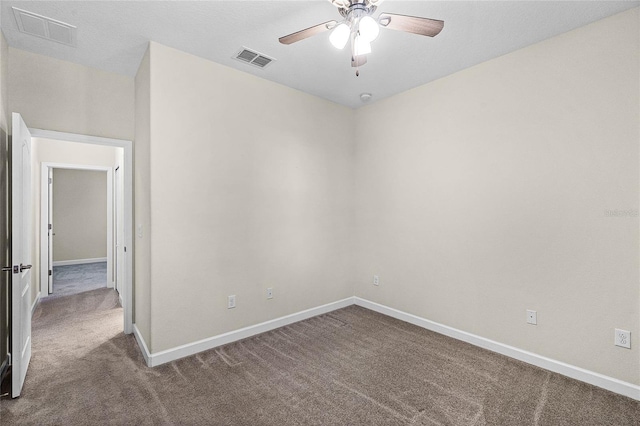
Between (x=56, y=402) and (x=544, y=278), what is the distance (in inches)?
150

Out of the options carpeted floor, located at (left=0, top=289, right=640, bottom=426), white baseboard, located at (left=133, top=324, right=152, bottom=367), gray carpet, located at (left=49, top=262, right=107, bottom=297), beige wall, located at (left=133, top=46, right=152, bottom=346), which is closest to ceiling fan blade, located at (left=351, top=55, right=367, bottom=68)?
beige wall, located at (left=133, top=46, right=152, bottom=346)

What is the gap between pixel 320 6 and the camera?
6.99ft

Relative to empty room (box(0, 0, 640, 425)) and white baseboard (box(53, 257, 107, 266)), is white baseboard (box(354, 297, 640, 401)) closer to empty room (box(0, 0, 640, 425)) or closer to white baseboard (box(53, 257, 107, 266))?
empty room (box(0, 0, 640, 425))

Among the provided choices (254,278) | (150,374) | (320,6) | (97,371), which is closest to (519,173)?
(320,6)

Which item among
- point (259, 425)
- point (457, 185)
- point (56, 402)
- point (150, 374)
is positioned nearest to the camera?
point (259, 425)

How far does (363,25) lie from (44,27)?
7.95ft

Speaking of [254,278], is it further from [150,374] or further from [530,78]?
[530,78]

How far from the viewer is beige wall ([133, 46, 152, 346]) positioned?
8.88 ft

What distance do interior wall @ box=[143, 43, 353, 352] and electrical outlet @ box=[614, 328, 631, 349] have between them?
269 centimetres

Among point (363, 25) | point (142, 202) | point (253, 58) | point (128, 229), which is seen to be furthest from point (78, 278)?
point (363, 25)

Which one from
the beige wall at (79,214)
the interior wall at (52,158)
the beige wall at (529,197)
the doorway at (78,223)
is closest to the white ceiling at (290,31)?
the beige wall at (529,197)

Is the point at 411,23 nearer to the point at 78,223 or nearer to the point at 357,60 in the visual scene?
the point at 357,60

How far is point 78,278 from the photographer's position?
610 cm

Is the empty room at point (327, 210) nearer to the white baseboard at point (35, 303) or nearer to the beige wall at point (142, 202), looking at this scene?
the beige wall at point (142, 202)
